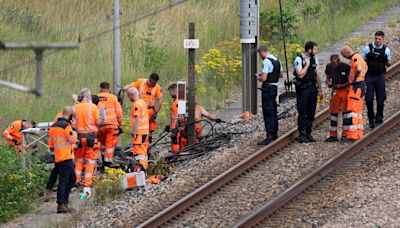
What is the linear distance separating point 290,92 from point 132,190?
6.24m

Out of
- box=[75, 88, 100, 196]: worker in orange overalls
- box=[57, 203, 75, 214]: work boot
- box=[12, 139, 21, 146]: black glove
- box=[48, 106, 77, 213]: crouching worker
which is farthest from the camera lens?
box=[12, 139, 21, 146]: black glove

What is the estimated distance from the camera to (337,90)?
18.2m

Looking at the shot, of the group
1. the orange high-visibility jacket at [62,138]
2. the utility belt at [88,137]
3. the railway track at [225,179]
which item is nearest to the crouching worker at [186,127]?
the railway track at [225,179]

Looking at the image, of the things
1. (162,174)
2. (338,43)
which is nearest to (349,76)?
(162,174)

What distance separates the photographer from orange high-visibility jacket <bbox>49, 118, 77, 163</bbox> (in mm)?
16359

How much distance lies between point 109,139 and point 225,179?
3010 mm

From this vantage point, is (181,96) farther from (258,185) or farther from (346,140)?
(258,185)

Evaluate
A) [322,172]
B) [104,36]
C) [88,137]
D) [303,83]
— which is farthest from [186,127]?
[104,36]

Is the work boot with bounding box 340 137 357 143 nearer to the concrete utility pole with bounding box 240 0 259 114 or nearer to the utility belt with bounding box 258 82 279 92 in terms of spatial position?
the utility belt with bounding box 258 82 279 92

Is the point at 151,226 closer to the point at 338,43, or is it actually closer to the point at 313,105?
the point at 313,105

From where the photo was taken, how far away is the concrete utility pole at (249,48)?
70.0ft

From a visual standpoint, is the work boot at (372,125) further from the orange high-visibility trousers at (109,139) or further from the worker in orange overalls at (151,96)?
the orange high-visibility trousers at (109,139)

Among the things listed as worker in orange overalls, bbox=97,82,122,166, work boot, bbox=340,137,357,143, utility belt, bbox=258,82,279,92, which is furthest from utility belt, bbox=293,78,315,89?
worker in orange overalls, bbox=97,82,122,166

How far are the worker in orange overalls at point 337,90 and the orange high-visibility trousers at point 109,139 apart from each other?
3.65m
